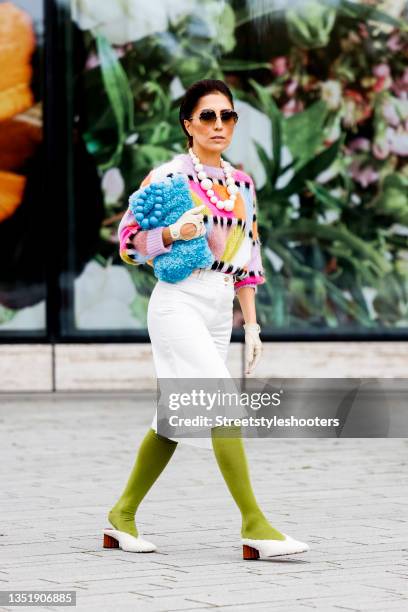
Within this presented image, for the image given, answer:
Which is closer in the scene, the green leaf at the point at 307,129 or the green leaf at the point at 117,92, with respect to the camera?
the green leaf at the point at 117,92

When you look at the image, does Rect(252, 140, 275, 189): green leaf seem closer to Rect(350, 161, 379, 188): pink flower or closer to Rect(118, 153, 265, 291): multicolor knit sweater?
Rect(350, 161, 379, 188): pink flower

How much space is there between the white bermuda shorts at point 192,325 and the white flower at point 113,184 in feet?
22.6

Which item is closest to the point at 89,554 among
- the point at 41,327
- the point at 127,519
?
the point at 127,519

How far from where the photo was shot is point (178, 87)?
12.9m

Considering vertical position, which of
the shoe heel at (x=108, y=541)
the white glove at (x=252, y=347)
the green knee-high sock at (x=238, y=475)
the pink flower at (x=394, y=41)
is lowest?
the shoe heel at (x=108, y=541)

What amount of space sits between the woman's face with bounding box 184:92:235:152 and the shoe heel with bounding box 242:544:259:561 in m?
1.47

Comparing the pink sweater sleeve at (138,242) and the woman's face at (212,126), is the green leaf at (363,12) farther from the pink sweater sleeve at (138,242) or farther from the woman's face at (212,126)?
the pink sweater sleeve at (138,242)

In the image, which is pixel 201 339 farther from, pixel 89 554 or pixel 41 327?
pixel 41 327

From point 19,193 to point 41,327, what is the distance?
107 centimetres

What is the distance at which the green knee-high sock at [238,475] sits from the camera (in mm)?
5855

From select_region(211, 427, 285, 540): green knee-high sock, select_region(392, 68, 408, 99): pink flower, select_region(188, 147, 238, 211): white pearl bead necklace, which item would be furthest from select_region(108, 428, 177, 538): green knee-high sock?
select_region(392, 68, 408, 99): pink flower

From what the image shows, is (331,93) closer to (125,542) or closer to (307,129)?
(307,129)

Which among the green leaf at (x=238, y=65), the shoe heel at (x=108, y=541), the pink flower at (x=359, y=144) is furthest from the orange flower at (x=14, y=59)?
the shoe heel at (x=108, y=541)

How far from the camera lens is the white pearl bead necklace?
6.06 meters
